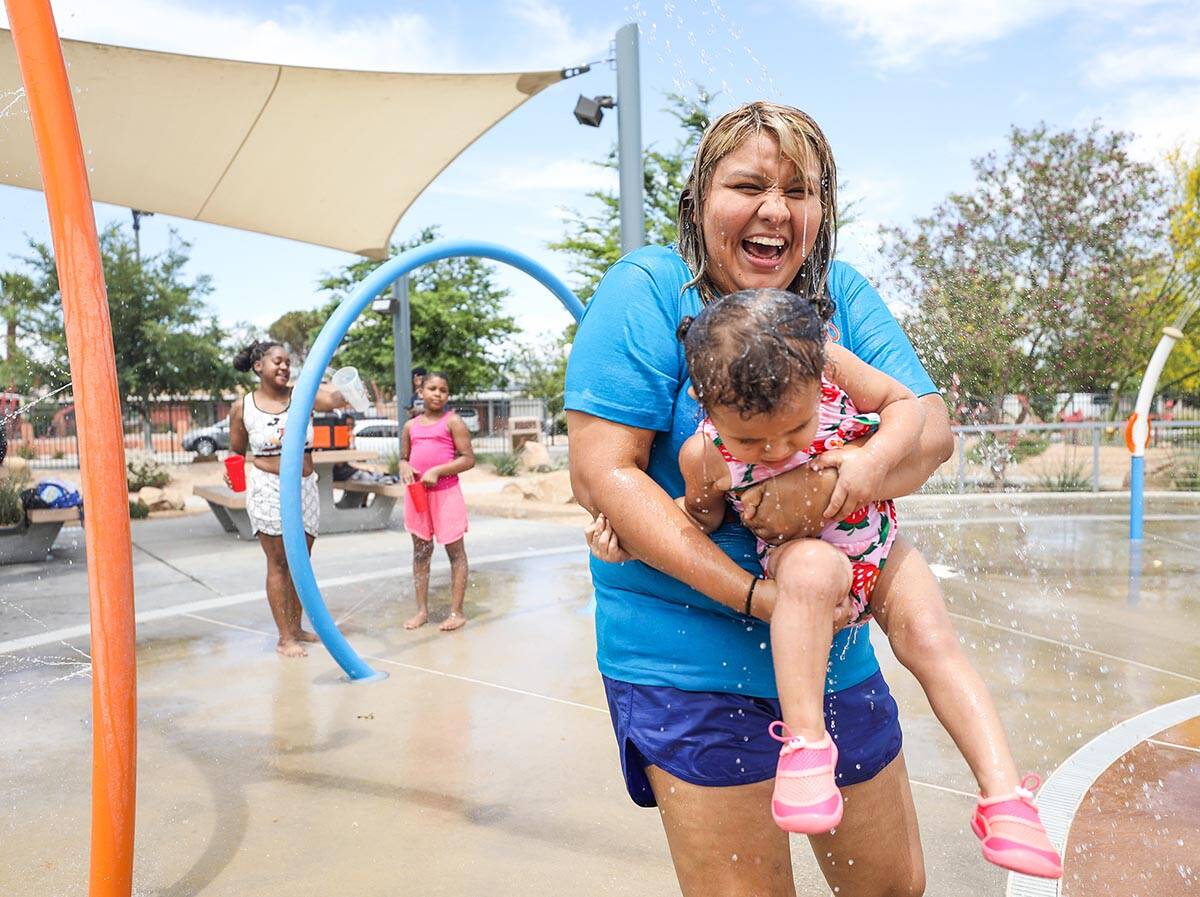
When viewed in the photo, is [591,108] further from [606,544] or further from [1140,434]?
[606,544]

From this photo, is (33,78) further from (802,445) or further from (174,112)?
(174,112)

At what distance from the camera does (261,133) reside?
830 centimetres

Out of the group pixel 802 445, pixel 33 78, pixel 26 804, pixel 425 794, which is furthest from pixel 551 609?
pixel 802 445

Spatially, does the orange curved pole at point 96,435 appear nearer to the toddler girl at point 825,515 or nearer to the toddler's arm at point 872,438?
the toddler girl at point 825,515

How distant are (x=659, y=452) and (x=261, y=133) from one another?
25.2 feet

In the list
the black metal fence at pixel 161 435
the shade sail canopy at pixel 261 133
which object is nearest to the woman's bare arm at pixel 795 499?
the shade sail canopy at pixel 261 133

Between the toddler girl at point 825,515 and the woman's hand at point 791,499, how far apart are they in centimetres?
2

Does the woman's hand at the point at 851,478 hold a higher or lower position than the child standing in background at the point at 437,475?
higher

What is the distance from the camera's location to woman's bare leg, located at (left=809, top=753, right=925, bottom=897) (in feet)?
5.48

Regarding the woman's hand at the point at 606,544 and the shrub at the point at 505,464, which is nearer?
the woman's hand at the point at 606,544

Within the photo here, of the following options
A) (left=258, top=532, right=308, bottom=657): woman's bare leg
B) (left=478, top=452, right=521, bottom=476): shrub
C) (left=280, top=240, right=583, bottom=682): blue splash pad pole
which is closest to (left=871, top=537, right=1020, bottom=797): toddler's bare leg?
(left=280, top=240, right=583, bottom=682): blue splash pad pole

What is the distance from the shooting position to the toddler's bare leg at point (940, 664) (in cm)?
150

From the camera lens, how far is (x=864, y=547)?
1.60m

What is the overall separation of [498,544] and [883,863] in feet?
25.1
